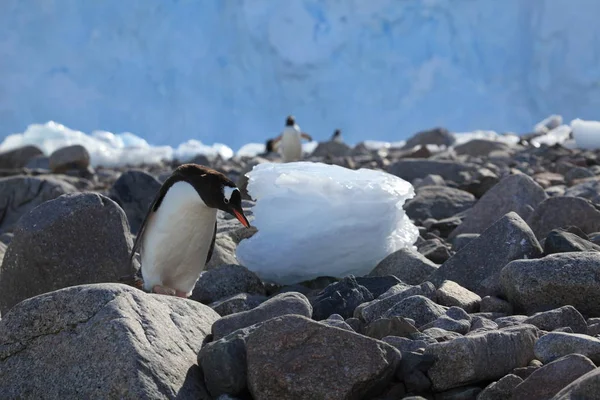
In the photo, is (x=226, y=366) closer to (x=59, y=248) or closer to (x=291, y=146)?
(x=59, y=248)

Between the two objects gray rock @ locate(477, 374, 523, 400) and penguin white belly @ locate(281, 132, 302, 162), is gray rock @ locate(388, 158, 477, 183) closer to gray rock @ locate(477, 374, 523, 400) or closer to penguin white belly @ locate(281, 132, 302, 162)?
penguin white belly @ locate(281, 132, 302, 162)

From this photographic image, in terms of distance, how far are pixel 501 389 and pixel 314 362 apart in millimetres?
391

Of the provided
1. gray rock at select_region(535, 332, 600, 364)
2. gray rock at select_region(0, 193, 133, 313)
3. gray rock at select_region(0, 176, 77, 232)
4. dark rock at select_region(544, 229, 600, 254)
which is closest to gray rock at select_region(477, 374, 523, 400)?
gray rock at select_region(535, 332, 600, 364)

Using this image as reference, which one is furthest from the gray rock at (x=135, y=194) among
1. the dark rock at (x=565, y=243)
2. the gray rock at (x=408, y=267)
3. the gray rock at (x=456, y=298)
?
the gray rock at (x=456, y=298)

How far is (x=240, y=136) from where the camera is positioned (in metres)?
22.3

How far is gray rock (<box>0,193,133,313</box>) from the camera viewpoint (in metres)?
3.31

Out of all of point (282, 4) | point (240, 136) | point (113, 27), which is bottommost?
point (240, 136)

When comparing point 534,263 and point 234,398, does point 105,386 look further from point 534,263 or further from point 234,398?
point 534,263

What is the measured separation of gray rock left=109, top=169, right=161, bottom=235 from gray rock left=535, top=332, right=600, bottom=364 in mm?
4407

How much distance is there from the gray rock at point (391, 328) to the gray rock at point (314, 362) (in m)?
0.23

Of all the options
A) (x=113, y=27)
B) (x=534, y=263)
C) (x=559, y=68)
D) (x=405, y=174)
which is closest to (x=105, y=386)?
(x=534, y=263)

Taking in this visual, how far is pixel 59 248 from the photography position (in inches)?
131

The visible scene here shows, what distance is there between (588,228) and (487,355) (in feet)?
7.11

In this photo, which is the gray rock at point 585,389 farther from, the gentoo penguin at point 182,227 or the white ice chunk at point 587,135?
the white ice chunk at point 587,135
